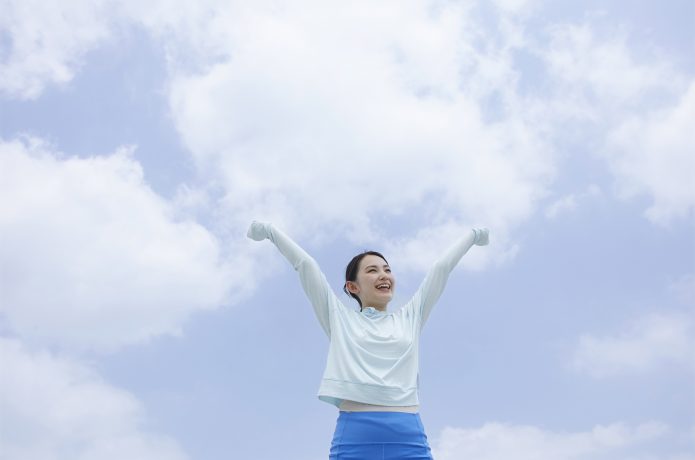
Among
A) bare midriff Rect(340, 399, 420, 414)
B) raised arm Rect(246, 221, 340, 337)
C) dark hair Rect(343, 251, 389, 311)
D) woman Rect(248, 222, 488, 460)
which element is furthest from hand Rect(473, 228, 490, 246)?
bare midriff Rect(340, 399, 420, 414)

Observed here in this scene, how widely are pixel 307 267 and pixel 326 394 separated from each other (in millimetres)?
908

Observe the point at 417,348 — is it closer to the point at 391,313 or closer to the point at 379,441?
the point at 391,313

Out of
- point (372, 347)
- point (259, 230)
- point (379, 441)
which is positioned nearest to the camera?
point (379, 441)

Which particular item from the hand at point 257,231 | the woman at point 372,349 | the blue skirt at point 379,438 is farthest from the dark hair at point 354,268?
the blue skirt at point 379,438

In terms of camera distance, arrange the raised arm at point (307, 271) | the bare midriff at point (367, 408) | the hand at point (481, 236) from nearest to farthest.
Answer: the bare midriff at point (367, 408) < the raised arm at point (307, 271) < the hand at point (481, 236)

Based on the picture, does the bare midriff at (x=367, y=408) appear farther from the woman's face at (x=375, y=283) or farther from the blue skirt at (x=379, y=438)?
the woman's face at (x=375, y=283)

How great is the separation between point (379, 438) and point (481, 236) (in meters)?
1.90

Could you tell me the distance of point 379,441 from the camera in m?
4.62

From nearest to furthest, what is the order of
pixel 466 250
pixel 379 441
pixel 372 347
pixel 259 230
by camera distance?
pixel 379 441 → pixel 372 347 → pixel 259 230 → pixel 466 250

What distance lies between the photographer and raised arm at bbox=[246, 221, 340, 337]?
5262 millimetres

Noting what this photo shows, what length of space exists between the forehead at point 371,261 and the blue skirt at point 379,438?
114cm

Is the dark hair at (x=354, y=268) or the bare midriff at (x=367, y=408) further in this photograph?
the dark hair at (x=354, y=268)

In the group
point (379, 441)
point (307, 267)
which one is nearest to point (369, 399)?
point (379, 441)

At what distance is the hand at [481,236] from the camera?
5.78 m
